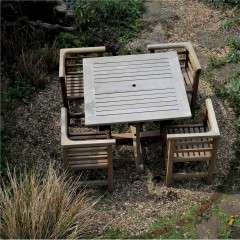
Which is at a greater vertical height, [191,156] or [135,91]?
[135,91]

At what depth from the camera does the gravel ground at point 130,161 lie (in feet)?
19.6

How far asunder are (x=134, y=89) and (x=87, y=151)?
87 centimetres

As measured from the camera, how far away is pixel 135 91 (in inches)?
243

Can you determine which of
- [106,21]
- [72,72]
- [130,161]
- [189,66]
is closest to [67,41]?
[106,21]

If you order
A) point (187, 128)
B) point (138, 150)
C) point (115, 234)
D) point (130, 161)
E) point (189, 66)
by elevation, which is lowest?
point (115, 234)

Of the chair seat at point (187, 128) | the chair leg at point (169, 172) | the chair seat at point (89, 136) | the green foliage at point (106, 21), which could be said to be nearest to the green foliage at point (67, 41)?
the green foliage at point (106, 21)

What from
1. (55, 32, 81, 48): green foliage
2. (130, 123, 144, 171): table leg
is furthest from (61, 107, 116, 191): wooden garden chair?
(55, 32, 81, 48): green foliage

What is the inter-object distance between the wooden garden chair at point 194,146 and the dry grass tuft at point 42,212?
1042 mm

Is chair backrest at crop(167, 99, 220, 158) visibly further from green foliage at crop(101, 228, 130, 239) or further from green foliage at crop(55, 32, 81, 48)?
green foliage at crop(55, 32, 81, 48)

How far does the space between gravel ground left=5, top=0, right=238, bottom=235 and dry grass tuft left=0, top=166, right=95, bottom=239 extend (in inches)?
16.9

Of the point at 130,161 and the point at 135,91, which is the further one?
the point at 130,161

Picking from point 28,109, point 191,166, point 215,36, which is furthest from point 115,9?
point 191,166

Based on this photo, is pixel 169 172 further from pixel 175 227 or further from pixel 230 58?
pixel 230 58

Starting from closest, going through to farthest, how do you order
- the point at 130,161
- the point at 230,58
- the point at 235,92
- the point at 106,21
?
the point at 130,161 → the point at 235,92 → the point at 230,58 → the point at 106,21
